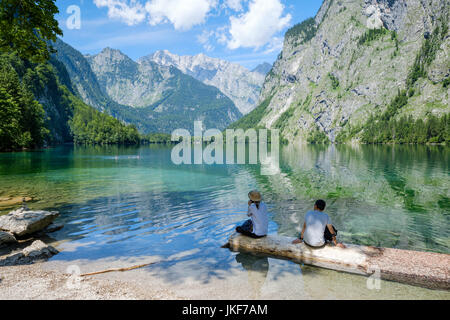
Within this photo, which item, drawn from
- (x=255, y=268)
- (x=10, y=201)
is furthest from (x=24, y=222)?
(x=255, y=268)

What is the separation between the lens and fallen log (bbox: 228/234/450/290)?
432 inches

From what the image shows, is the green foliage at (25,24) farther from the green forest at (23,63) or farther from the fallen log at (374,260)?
the fallen log at (374,260)

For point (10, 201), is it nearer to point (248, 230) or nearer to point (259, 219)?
point (248, 230)

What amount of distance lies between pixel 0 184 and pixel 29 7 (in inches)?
1321

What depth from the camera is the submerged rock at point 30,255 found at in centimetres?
1331

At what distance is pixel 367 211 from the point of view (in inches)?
1006

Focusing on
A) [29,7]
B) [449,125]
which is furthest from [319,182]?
[449,125]

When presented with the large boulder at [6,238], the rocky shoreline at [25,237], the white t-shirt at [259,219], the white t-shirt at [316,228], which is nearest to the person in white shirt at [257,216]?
the white t-shirt at [259,219]

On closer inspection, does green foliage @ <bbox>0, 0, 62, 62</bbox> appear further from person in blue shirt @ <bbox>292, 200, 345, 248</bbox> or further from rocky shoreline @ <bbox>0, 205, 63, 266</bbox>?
person in blue shirt @ <bbox>292, 200, 345, 248</bbox>

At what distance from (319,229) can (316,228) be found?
0.14m

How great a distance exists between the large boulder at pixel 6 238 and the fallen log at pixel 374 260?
13.6 meters

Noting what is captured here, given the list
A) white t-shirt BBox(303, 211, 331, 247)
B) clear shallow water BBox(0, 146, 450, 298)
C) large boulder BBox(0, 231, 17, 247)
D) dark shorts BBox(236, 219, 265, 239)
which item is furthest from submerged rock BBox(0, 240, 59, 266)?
white t-shirt BBox(303, 211, 331, 247)

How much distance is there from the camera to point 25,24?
15945 millimetres

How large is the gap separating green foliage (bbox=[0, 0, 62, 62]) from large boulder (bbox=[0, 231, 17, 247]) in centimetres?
1024
